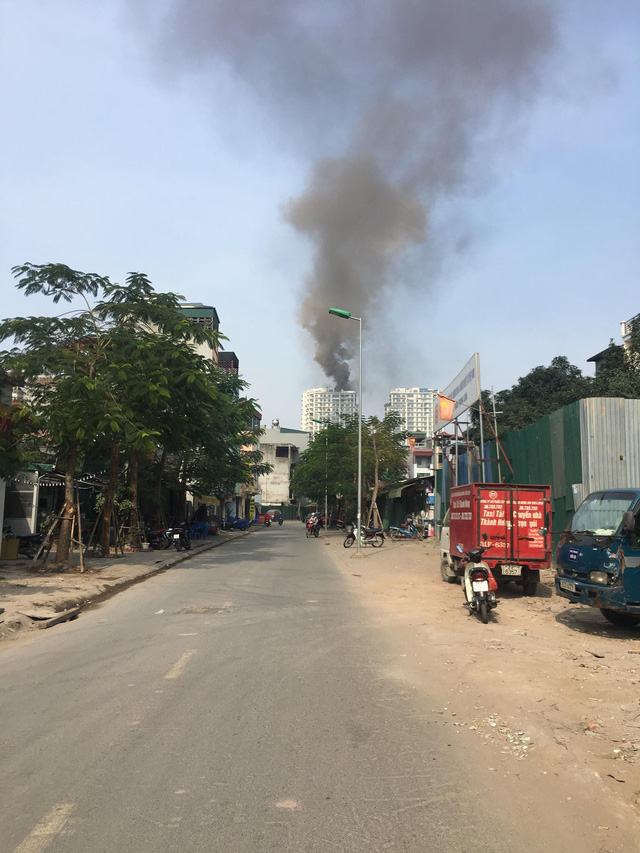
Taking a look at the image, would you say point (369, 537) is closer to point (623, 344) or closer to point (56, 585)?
point (56, 585)

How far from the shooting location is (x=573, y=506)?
17172 mm

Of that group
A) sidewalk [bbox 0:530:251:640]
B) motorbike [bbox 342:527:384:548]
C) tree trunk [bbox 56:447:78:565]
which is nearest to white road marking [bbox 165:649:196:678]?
sidewalk [bbox 0:530:251:640]

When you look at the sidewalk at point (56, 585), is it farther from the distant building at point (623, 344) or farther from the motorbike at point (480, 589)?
the distant building at point (623, 344)

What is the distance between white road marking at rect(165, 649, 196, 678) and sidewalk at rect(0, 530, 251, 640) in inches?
131

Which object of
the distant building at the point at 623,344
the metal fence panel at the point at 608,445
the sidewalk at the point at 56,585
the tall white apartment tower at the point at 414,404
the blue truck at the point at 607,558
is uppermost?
the tall white apartment tower at the point at 414,404

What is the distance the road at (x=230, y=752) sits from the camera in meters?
3.49

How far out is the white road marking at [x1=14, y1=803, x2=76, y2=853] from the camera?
3328 mm

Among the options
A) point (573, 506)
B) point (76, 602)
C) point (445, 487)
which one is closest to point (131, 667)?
point (76, 602)

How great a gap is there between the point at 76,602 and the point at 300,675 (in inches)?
279

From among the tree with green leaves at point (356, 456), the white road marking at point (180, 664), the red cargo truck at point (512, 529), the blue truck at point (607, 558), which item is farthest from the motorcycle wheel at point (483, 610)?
the tree with green leaves at point (356, 456)

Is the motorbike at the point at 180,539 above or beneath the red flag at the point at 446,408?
beneath

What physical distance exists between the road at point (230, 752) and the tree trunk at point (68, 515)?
358 inches

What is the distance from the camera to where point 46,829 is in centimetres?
351

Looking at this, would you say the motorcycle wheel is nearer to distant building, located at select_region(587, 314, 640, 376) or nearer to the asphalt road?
the asphalt road
